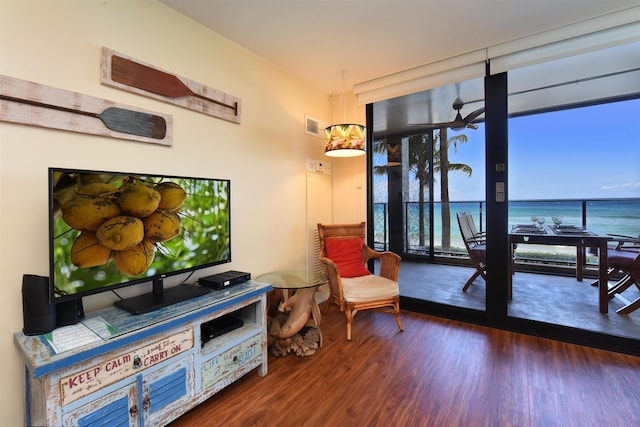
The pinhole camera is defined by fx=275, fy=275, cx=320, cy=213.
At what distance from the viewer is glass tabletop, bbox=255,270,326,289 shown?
2121 mm

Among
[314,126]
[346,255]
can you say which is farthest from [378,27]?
[346,255]

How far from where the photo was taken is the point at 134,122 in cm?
170

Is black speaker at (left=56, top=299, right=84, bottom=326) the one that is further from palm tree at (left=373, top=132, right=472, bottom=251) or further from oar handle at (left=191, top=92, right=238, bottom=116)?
palm tree at (left=373, top=132, right=472, bottom=251)

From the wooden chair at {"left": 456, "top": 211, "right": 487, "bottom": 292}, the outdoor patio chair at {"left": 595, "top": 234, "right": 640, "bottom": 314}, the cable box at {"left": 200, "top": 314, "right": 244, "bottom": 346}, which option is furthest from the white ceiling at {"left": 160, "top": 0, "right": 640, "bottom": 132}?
the cable box at {"left": 200, "top": 314, "right": 244, "bottom": 346}

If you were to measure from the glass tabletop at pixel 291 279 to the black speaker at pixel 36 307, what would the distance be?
120 centimetres

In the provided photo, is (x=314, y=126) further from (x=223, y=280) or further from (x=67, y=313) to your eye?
(x=67, y=313)

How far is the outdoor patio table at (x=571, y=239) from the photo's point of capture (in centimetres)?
246

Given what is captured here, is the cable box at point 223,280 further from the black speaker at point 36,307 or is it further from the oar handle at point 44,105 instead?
the oar handle at point 44,105

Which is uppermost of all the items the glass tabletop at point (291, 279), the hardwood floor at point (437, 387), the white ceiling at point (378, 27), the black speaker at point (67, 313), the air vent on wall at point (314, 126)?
the white ceiling at point (378, 27)

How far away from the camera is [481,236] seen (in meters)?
2.82

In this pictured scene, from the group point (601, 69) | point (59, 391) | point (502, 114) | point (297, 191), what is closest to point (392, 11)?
point (502, 114)

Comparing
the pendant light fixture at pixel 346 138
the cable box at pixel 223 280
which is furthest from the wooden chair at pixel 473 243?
the cable box at pixel 223 280

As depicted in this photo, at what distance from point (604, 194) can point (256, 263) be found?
3.29m

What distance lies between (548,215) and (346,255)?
6.82 feet
